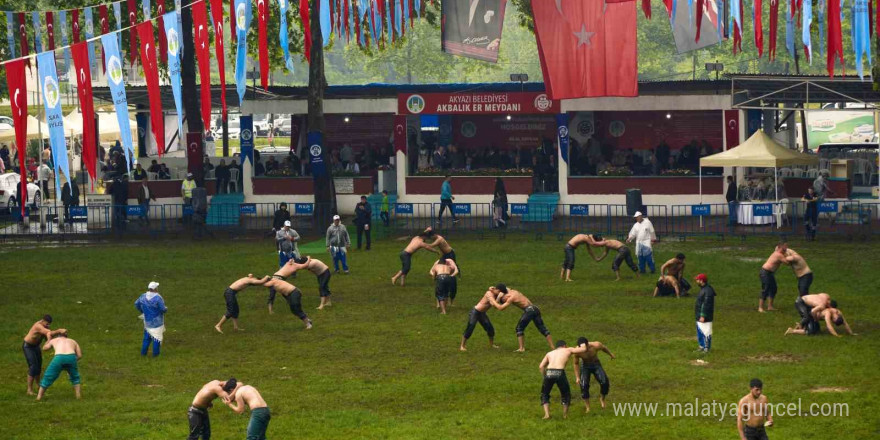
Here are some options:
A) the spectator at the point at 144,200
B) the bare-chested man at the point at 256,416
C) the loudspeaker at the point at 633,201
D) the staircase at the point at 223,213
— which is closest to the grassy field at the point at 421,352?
the bare-chested man at the point at 256,416

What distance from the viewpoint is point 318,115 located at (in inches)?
1671

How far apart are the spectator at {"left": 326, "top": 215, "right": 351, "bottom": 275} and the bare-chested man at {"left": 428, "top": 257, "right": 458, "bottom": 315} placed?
501cm

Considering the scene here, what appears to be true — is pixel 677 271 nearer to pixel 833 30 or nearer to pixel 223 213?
pixel 833 30

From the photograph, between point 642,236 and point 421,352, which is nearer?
point 421,352

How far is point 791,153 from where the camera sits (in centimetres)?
3969

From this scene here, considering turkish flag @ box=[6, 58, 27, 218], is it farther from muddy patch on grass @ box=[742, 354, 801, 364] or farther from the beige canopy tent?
the beige canopy tent

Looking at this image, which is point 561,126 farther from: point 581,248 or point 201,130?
point 201,130

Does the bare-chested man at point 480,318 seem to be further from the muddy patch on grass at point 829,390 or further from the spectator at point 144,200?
the spectator at point 144,200

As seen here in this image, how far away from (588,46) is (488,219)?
25.3 ft

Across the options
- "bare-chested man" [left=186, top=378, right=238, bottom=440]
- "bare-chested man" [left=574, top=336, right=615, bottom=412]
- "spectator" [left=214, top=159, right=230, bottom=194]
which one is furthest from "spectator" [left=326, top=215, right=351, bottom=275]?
"spectator" [left=214, top=159, right=230, bottom=194]

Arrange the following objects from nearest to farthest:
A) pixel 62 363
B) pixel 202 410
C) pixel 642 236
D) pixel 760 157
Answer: pixel 202 410 → pixel 62 363 → pixel 642 236 → pixel 760 157

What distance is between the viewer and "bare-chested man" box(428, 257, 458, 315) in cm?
2773

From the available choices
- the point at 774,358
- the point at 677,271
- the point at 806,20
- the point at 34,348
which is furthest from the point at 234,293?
the point at 806,20

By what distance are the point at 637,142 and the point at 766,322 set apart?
73.4 ft
